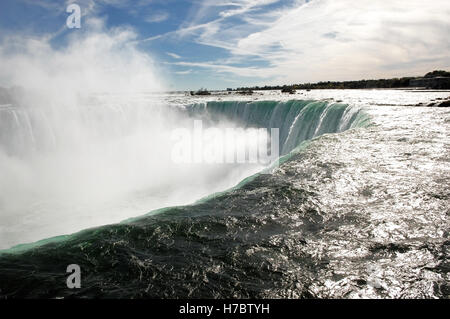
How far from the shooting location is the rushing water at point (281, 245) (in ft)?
12.0

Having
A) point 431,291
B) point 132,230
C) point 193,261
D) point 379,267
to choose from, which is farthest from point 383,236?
point 132,230

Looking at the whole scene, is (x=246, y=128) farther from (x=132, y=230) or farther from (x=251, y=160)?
(x=132, y=230)

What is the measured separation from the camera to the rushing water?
366 centimetres

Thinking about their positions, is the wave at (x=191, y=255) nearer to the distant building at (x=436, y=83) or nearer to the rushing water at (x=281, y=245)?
the rushing water at (x=281, y=245)

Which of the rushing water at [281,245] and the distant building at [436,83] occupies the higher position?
the distant building at [436,83]

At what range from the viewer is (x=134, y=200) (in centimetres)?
1354

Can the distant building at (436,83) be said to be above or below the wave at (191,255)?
above

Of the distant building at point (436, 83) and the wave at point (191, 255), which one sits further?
the distant building at point (436, 83)

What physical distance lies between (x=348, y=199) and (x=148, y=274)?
180 inches

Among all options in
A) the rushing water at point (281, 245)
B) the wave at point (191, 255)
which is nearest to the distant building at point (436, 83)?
the rushing water at point (281, 245)

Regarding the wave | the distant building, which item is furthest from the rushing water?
the distant building

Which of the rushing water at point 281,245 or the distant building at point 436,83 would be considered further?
the distant building at point 436,83

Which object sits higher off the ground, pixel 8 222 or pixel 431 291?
pixel 431 291
